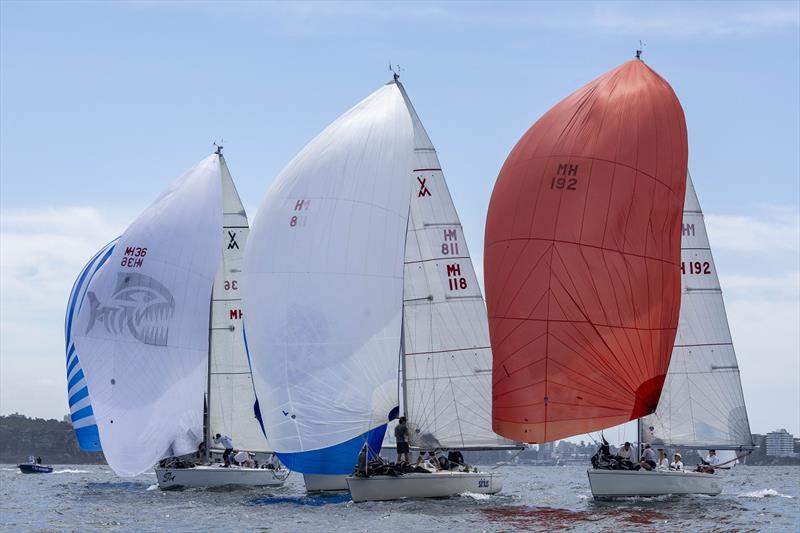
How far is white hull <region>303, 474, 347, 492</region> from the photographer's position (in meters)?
35.4

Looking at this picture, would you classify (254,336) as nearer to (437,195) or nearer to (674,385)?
(437,195)

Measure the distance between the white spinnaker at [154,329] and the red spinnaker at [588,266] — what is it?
11.3m

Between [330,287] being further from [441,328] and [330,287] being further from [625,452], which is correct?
[625,452]

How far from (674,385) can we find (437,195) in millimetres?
8218

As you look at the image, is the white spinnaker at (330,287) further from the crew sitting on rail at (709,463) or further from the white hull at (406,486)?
the crew sitting on rail at (709,463)

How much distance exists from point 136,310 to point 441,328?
33.0ft

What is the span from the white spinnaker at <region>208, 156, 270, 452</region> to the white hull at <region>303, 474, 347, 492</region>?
5059mm

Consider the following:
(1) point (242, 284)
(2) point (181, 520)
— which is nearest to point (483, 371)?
(1) point (242, 284)

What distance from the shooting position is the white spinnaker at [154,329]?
37.0m

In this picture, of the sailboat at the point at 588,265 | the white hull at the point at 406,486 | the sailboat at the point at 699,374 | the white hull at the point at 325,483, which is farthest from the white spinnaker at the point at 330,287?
the sailboat at the point at 699,374

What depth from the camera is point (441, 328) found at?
32.8 meters

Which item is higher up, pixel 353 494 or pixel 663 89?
pixel 663 89

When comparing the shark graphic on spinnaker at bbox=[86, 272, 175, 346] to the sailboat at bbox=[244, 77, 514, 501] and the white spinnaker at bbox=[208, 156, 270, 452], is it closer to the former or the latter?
the white spinnaker at bbox=[208, 156, 270, 452]

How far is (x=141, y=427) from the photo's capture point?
37094mm
